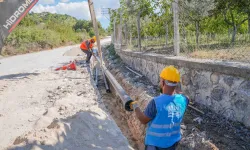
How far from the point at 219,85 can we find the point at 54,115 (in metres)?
3.55

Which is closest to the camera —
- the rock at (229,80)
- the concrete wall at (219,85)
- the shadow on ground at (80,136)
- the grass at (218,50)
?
the shadow on ground at (80,136)

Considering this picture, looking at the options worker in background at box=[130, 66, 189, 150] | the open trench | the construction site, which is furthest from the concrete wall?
worker in background at box=[130, 66, 189, 150]

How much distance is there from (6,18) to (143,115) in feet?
5.69

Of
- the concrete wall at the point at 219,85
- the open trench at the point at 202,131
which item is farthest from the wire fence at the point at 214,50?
the open trench at the point at 202,131

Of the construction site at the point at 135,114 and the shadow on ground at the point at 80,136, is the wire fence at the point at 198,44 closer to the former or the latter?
the construction site at the point at 135,114

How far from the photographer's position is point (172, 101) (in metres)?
2.17

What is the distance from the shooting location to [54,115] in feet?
15.7

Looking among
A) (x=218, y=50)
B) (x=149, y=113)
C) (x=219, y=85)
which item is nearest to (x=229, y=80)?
(x=219, y=85)

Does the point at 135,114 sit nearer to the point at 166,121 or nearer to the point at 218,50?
the point at 166,121

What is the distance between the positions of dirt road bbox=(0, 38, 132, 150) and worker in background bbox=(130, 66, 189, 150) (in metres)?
→ 1.32

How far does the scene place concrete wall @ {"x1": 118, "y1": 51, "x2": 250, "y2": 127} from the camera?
3.32m

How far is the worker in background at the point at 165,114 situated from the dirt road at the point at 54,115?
1321 millimetres

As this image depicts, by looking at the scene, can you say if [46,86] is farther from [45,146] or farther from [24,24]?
[24,24]

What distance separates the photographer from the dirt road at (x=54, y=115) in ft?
11.1
